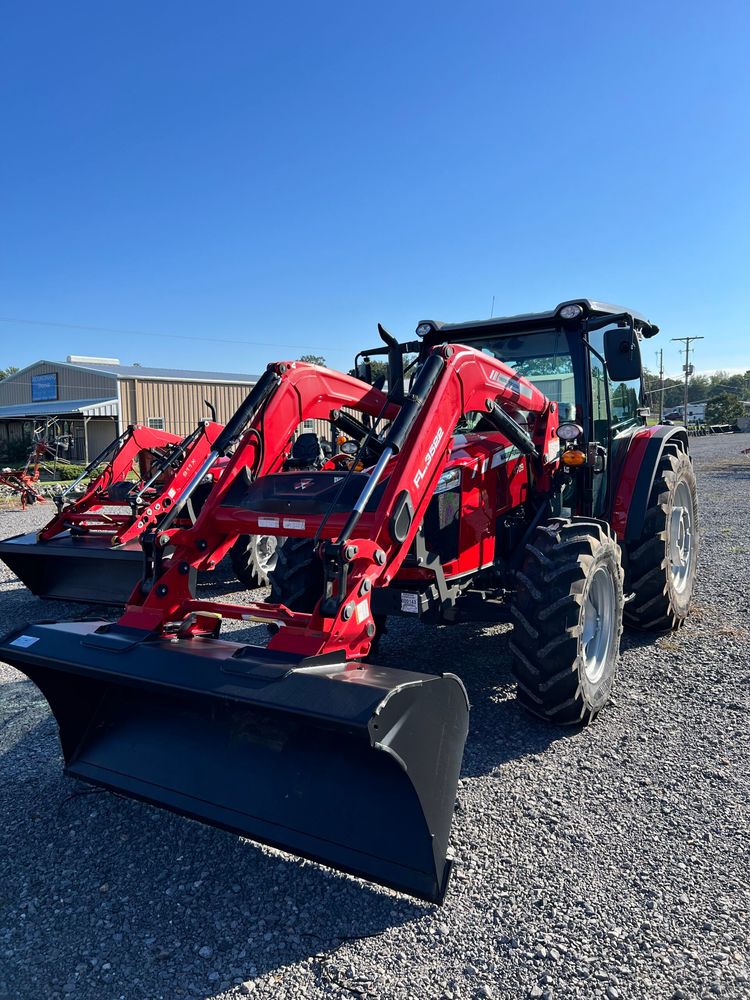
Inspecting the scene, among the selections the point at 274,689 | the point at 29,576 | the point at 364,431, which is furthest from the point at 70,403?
the point at 274,689

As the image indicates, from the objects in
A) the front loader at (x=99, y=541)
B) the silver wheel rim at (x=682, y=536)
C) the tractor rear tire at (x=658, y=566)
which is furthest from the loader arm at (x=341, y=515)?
the front loader at (x=99, y=541)

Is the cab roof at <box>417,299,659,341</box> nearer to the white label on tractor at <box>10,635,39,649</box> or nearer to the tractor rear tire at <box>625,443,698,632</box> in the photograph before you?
the tractor rear tire at <box>625,443,698,632</box>

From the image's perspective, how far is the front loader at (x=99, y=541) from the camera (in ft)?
23.2

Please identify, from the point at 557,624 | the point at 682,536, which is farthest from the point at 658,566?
the point at 557,624

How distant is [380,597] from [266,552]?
475 cm

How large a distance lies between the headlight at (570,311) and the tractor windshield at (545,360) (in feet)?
0.96

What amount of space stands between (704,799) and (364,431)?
310 cm

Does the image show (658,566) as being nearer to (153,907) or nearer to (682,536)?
(682,536)

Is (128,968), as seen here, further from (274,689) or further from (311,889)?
(274,689)

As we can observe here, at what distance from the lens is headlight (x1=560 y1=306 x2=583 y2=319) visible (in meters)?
4.79

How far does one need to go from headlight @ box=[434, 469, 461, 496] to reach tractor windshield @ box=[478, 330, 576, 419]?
121 centimetres

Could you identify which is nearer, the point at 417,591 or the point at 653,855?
the point at 653,855

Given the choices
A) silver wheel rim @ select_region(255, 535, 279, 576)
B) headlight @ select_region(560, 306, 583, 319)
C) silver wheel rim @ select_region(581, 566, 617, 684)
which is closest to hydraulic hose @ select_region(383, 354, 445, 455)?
headlight @ select_region(560, 306, 583, 319)

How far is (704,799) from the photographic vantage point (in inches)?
134
